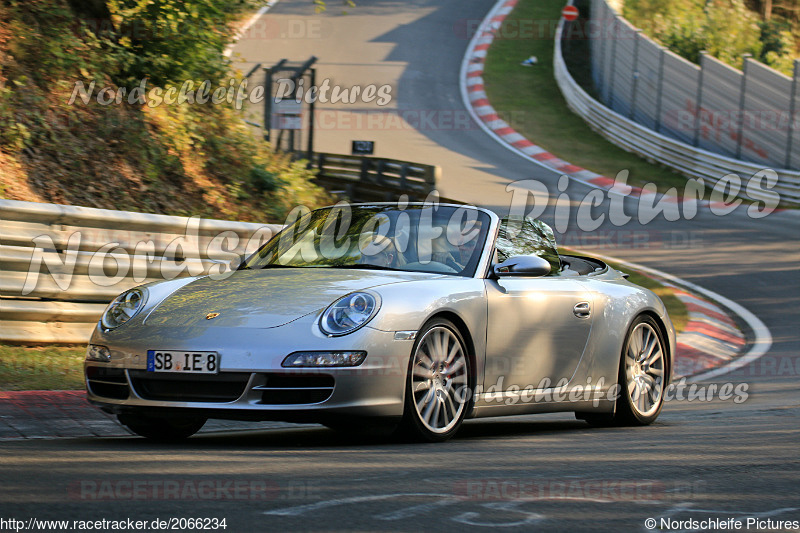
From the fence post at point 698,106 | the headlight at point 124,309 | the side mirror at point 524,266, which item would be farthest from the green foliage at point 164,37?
the fence post at point 698,106

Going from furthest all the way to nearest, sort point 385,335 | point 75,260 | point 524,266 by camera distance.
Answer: point 75,260 → point 524,266 → point 385,335

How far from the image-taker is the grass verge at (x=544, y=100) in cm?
2631

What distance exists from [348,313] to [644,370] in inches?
114

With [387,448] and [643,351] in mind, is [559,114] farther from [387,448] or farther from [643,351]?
[387,448]

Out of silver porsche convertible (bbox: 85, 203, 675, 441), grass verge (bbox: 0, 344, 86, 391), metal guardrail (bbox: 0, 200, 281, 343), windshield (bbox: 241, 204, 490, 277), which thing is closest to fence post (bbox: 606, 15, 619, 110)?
metal guardrail (bbox: 0, 200, 281, 343)

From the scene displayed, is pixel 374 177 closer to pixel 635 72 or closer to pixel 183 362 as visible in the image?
pixel 635 72

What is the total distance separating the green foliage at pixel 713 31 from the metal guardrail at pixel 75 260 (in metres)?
24.3

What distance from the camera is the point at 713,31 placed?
3153cm

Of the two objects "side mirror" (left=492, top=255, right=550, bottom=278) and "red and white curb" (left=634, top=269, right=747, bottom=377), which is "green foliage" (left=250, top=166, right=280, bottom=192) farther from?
"side mirror" (left=492, top=255, right=550, bottom=278)

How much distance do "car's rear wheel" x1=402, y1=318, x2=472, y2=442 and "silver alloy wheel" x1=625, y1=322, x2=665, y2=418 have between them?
1.75 meters

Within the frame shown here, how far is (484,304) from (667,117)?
2275cm

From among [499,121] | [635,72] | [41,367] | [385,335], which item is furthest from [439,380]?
[635,72]

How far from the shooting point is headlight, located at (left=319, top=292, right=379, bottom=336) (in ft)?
18.6

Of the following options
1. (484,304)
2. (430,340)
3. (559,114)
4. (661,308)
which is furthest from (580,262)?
(559,114)
